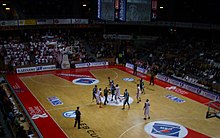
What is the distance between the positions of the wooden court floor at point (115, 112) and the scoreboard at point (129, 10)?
5.93 metres

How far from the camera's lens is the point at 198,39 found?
3631 cm

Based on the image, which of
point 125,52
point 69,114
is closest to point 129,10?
point 69,114

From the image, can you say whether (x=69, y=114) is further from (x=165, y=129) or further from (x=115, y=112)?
(x=165, y=129)

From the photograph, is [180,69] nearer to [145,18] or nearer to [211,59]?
[211,59]

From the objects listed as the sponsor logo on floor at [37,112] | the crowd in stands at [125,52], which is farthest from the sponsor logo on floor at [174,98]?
the sponsor logo on floor at [37,112]

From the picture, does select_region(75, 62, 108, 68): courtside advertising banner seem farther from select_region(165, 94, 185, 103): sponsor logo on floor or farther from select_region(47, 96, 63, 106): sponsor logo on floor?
select_region(165, 94, 185, 103): sponsor logo on floor

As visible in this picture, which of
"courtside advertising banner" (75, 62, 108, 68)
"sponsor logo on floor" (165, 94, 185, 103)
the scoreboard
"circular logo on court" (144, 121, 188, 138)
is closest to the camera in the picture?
"circular logo on court" (144, 121, 188, 138)

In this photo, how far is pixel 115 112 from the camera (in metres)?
19.4

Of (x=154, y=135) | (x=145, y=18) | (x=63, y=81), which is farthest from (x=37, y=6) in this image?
(x=154, y=135)

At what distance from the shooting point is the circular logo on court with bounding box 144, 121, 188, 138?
53.4ft

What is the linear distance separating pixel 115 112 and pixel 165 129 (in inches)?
150

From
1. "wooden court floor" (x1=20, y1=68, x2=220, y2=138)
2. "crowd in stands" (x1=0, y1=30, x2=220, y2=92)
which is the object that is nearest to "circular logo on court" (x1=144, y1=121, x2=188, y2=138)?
"wooden court floor" (x1=20, y1=68, x2=220, y2=138)

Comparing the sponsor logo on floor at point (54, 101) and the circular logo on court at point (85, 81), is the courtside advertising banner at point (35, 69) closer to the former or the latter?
the circular logo on court at point (85, 81)

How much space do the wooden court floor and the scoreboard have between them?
19.5ft
